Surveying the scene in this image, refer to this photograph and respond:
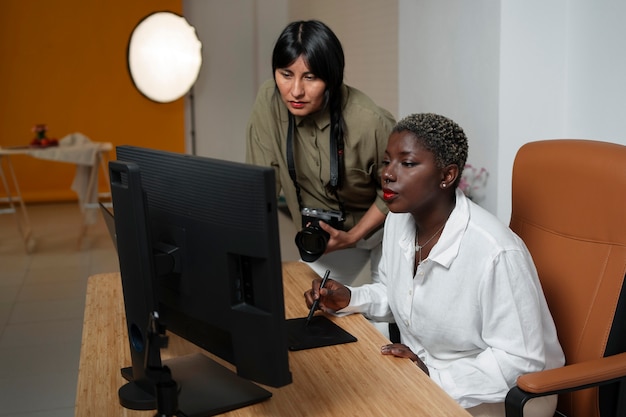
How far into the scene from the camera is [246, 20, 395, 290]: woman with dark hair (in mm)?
2348

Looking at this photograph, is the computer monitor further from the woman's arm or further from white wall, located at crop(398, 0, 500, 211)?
white wall, located at crop(398, 0, 500, 211)

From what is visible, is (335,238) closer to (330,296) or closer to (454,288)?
(330,296)

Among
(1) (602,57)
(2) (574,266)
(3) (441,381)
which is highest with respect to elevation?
(1) (602,57)

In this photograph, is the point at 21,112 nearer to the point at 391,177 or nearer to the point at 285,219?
the point at 285,219

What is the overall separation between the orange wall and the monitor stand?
734 cm

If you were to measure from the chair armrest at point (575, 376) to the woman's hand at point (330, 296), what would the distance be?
1.82 feet

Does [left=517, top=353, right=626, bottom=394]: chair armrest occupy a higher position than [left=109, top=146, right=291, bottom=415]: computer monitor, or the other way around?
[left=109, top=146, right=291, bottom=415]: computer monitor

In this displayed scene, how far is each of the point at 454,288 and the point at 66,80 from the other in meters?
7.44

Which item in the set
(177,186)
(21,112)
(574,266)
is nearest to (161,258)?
(177,186)

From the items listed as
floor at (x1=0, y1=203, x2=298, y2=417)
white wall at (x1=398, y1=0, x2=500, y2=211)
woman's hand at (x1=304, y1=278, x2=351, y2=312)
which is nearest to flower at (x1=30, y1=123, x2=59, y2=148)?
floor at (x1=0, y1=203, x2=298, y2=417)

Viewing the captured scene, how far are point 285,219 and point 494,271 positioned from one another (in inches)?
225

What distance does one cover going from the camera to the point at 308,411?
4.93 feet

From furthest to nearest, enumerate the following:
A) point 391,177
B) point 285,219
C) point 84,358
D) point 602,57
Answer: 1. point 285,219
2. point 602,57
3. point 391,177
4. point 84,358

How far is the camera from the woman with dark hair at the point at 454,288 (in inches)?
69.3
